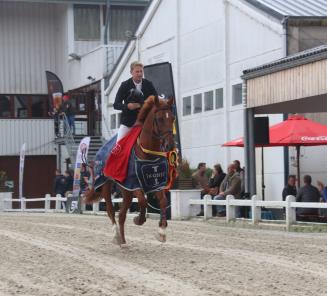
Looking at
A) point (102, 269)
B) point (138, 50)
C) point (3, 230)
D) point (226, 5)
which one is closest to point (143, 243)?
point (102, 269)

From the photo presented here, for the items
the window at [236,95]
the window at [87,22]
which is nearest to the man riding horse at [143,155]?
the window at [236,95]

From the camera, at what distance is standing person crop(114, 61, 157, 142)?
12609 mm

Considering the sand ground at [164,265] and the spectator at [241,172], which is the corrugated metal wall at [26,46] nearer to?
the spectator at [241,172]

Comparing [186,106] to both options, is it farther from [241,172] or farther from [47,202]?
[241,172]

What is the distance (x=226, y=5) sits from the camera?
1215 inches

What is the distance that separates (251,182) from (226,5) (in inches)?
414

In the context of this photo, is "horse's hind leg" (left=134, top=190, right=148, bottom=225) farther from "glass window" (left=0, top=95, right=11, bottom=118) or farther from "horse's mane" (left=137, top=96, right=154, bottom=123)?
"glass window" (left=0, top=95, right=11, bottom=118)

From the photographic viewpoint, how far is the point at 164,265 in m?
10.8

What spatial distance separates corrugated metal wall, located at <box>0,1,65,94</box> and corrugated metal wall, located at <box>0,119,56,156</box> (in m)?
1.73

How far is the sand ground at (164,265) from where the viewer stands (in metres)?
9.05

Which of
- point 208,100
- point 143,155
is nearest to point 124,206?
point 143,155

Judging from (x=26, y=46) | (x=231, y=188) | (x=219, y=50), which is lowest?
(x=231, y=188)

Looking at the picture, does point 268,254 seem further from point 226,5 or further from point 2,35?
point 2,35

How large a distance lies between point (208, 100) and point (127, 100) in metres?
19.7
